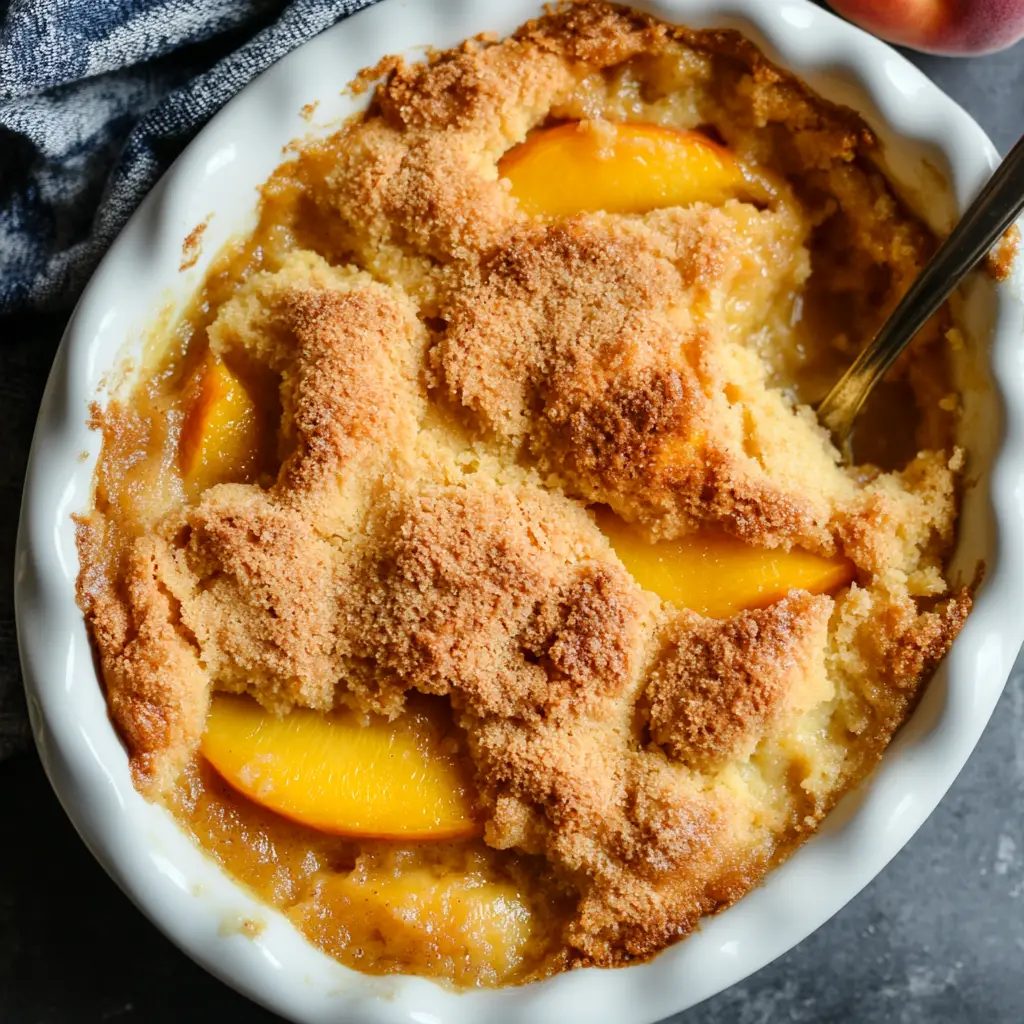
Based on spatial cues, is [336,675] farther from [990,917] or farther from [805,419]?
[990,917]

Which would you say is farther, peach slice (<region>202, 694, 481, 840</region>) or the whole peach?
the whole peach

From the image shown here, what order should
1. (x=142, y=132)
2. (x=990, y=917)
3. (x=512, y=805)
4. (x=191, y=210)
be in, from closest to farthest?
(x=512, y=805) → (x=191, y=210) → (x=142, y=132) → (x=990, y=917)

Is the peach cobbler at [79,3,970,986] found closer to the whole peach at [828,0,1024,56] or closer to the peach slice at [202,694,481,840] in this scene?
the peach slice at [202,694,481,840]

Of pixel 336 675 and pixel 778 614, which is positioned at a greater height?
pixel 778 614

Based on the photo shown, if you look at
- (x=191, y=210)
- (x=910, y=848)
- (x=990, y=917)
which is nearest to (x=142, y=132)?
(x=191, y=210)

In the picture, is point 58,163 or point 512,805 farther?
point 58,163

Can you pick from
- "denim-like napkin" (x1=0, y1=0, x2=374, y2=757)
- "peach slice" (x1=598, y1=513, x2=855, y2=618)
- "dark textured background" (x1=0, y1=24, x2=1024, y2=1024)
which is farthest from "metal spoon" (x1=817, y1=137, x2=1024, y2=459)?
"denim-like napkin" (x1=0, y1=0, x2=374, y2=757)

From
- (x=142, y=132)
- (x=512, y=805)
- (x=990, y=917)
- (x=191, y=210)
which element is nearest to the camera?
(x=512, y=805)

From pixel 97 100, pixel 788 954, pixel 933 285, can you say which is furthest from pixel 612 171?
pixel 788 954
